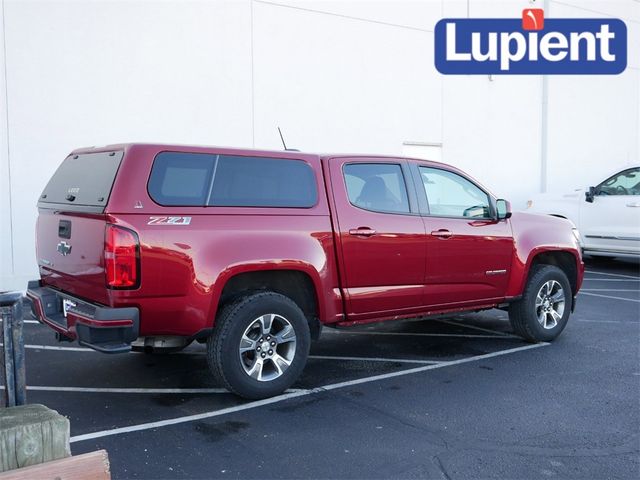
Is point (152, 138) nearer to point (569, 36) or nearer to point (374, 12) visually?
Result: point (374, 12)

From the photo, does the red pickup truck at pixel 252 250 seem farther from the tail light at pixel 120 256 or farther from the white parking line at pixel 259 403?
the white parking line at pixel 259 403

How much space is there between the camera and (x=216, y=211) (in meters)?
5.02

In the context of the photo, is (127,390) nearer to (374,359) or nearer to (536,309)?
(374,359)

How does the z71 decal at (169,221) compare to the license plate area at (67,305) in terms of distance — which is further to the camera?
the license plate area at (67,305)

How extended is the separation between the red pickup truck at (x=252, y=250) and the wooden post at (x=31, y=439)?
6.42 feet

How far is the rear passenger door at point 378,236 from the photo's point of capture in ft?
18.7

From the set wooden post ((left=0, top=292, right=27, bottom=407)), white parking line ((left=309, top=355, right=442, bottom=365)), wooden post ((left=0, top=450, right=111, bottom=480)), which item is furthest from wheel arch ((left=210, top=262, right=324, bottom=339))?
wooden post ((left=0, top=450, right=111, bottom=480))

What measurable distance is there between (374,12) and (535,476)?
10.6 metres

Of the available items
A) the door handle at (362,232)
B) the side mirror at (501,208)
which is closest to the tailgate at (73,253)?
the door handle at (362,232)

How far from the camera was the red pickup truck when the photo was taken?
15.3ft

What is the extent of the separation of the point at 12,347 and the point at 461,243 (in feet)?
14.3

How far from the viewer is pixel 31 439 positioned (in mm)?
2482

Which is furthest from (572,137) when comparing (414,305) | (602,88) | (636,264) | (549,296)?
(414,305)

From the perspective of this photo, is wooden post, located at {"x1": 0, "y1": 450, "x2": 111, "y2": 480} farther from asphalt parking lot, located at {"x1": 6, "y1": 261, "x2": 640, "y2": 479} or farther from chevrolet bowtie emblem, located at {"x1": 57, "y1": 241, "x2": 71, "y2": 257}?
chevrolet bowtie emblem, located at {"x1": 57, "y1": 241, "x2": 71, "y2": 257}
